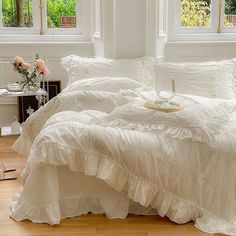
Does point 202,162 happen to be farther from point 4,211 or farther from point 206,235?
point 4,211

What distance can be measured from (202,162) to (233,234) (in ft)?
1.61

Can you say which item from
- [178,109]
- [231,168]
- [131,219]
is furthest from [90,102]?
[231,168]

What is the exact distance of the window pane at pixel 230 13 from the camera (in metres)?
5.48

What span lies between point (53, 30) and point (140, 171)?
3105 mm

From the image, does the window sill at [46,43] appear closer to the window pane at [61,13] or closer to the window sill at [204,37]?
the window pane at [61,13]

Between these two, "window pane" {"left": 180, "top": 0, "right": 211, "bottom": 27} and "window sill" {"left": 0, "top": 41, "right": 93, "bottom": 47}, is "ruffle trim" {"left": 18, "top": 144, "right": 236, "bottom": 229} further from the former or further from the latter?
"window pane" {"left": 180, "top": 0, "right": 211, "bottom": 27}

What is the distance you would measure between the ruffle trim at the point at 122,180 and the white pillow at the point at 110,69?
5.26 feet

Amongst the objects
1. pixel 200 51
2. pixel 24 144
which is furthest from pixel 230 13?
pixel 24 144

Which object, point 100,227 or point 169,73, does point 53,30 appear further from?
point 100,227

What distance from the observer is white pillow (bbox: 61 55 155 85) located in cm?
454

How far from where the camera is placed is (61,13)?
18.5ft

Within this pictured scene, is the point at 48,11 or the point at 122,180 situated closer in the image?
the point at 122,180

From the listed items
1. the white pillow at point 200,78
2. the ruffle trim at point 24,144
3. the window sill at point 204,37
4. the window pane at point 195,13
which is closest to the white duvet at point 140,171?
the ruffle trim at point 24,144

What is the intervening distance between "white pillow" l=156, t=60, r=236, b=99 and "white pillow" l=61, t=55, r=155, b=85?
157mm
